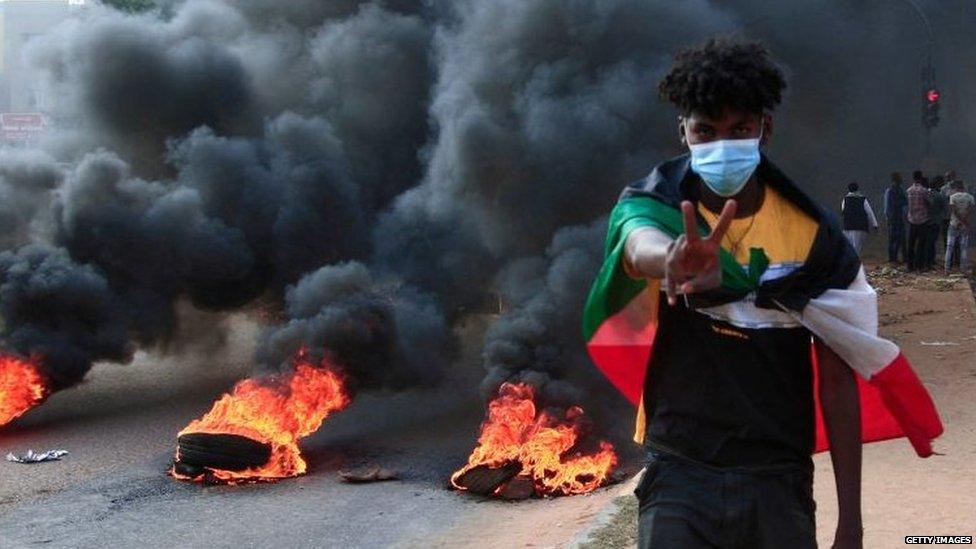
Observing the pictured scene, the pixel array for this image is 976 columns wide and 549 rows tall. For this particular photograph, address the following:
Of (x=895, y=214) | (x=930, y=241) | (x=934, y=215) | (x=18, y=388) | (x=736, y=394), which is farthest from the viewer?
(x=895, y=214)

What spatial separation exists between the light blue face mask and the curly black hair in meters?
0.08

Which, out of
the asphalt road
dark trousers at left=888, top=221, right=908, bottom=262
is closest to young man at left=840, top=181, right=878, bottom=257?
dark trousers at left=888, top=221, right=908, bottom=262

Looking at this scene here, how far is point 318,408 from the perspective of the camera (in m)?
8.96

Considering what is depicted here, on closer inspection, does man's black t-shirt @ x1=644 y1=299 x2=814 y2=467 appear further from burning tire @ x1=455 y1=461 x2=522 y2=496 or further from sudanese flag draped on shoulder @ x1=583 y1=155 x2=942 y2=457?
burning tire @ x1=455 y1=461 x2=522 y2=496

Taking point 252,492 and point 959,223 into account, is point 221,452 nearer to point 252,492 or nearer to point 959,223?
point 252,492

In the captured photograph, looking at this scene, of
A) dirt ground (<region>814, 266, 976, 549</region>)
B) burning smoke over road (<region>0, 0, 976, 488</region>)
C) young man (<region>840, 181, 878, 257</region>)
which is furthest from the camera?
young man (<region>840, 181, 878, 257</region>)

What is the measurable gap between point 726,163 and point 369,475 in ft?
18.4

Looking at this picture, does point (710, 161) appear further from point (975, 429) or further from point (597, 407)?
point (597, 407)

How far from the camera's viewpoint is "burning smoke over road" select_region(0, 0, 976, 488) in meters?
10.4

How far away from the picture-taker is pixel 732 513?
85.9 inches

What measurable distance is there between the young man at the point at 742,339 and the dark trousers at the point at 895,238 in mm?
15126

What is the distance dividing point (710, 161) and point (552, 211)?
10.1 metres

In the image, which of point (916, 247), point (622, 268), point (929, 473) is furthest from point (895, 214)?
point (622, 268)

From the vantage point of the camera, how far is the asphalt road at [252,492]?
620 centimetres
